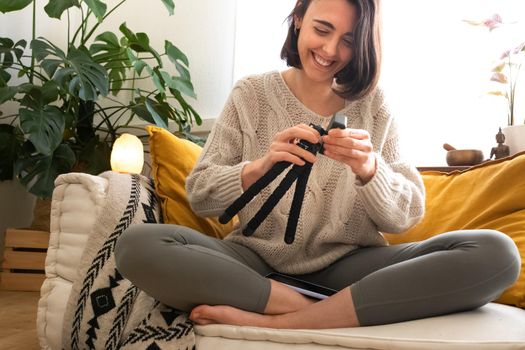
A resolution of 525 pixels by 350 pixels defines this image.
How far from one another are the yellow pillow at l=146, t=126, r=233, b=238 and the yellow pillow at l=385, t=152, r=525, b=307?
45 cm

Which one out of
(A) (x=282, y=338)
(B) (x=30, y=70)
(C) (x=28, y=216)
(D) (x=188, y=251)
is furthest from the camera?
(C) (x=28, y=216)

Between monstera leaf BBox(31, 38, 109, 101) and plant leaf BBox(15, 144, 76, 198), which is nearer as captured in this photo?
monstera leaf BBox(31, 38, 109, 101)

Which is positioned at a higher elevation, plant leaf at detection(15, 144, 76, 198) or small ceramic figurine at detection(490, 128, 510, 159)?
small ceramic figurine at detection(490, 128, 510, 159)

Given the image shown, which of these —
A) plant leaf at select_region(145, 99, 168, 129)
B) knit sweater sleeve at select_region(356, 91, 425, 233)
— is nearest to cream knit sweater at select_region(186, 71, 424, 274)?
knit sweater sleeve at select_region(356, 91, 425, 233)

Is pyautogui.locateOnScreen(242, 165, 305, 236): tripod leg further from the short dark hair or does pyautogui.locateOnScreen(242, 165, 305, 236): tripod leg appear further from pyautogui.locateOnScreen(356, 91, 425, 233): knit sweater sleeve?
the short dark hair

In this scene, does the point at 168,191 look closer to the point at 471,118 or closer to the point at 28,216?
Result: the point at 471,118

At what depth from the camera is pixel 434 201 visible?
1.57m

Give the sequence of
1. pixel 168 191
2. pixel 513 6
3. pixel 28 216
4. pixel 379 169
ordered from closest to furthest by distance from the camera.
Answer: pixel 379 169
pixel 168 191
pixel 513 6
pixel 28 216

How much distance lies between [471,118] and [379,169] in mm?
1232

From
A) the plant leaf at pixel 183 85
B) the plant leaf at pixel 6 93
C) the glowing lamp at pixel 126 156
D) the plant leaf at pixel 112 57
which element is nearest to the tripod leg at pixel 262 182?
the glowing lamp at pixel 126 156

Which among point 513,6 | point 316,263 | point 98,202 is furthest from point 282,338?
point 513,6

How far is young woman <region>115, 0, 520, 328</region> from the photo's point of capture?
3.57 ft

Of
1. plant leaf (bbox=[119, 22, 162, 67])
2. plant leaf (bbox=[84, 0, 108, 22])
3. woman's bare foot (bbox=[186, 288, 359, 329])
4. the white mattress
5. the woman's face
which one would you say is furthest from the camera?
plant leaf (bbox=[119, 22, 162, 67])

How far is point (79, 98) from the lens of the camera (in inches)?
111
